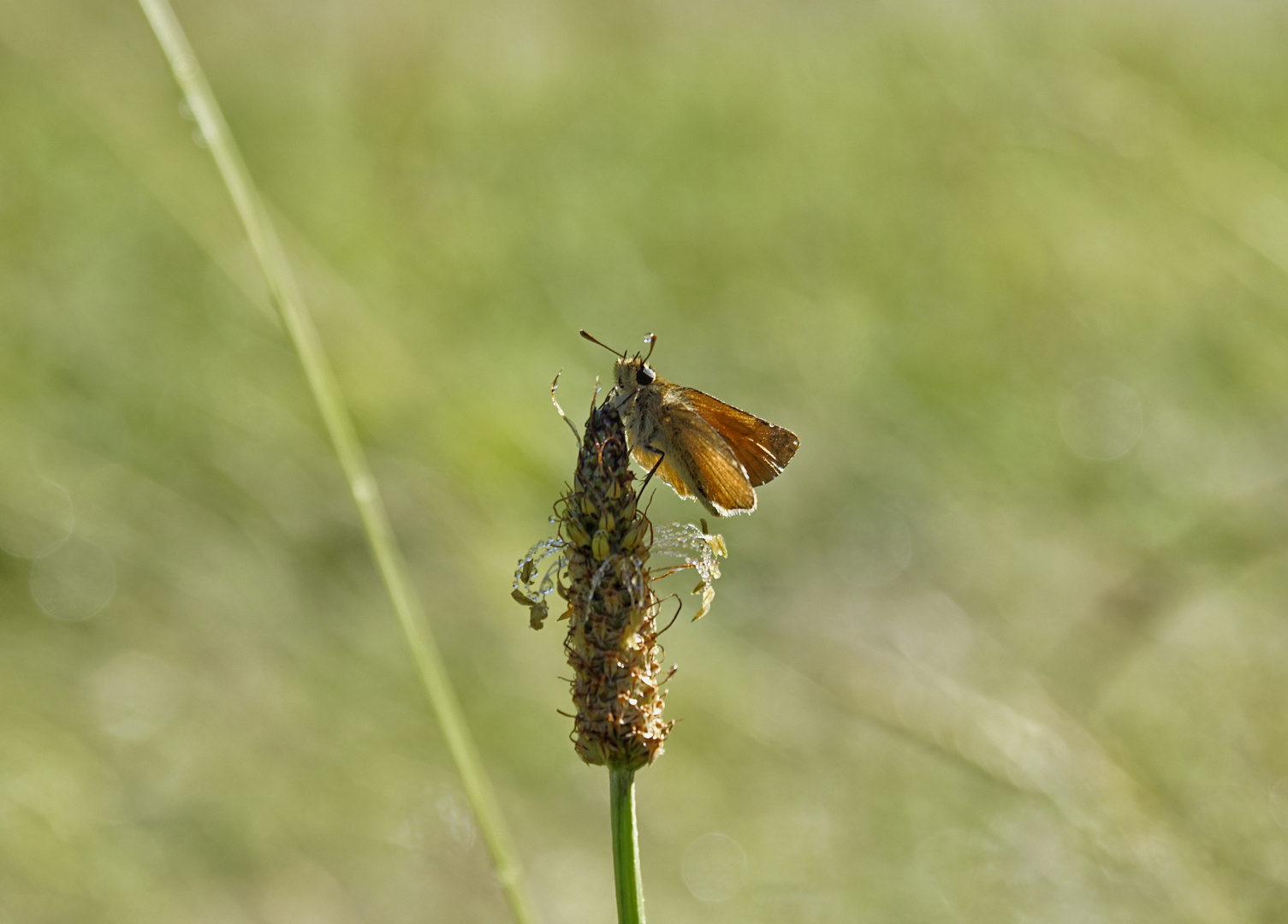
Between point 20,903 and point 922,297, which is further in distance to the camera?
point 922,297

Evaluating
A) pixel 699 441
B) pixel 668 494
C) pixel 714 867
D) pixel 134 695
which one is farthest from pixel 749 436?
pixel 668 494

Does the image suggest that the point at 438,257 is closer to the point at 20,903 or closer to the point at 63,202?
the point at 63,202

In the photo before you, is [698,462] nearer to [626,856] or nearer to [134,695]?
[626,856]

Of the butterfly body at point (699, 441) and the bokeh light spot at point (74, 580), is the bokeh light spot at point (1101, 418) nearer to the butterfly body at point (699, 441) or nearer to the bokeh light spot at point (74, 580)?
the butterfly body at point (699, 441)

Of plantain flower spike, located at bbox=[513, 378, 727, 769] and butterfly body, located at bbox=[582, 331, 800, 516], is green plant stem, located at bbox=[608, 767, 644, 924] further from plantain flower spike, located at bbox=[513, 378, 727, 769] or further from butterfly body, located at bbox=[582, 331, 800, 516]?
butterfly body, located at bbox=[582, 331, 800, 516]

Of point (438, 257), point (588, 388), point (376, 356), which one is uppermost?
point (438, 257)

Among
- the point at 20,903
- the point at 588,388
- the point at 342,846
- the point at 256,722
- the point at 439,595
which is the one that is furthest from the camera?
the point at 588,388

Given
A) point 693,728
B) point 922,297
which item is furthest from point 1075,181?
point 693,728
